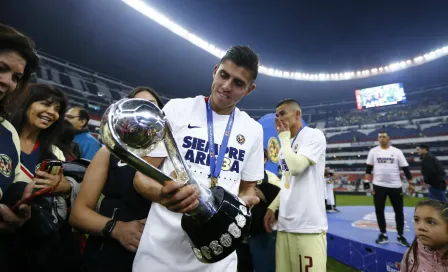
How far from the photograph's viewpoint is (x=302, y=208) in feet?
7.53

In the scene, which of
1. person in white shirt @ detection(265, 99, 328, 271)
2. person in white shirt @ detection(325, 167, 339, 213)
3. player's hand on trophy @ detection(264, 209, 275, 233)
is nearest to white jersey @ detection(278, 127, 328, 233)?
person in white shirt @ detection(265, 99, 328, 271)

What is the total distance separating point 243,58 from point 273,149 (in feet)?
11.0

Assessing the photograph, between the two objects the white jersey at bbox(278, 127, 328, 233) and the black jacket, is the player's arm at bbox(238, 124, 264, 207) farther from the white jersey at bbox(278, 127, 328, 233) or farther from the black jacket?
the black jacket

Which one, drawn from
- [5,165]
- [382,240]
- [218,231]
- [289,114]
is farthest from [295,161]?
[382,240]

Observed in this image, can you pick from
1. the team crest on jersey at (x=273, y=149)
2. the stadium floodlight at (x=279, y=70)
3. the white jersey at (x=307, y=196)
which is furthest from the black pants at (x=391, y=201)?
the stadium floodlight at (x=279, y=70)

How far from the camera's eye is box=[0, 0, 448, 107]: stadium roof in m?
13.4

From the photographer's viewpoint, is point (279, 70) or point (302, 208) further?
point (279, 70)

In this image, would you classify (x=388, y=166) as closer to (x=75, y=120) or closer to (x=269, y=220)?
(x=269, y=220)

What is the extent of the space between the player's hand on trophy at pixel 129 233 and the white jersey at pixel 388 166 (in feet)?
15.4

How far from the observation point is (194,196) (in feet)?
2.43

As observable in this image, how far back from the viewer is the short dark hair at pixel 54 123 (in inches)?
72.9

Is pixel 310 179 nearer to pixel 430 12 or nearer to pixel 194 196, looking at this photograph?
pixel 194 196

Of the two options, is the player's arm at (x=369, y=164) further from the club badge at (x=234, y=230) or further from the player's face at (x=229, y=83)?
the club badge at (x=234, y=230)

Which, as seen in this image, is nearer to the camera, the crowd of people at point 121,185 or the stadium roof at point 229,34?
the crowd of people at point 121,185
